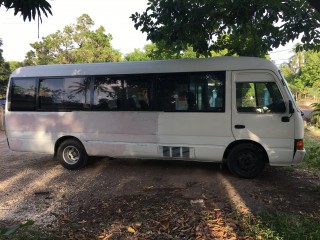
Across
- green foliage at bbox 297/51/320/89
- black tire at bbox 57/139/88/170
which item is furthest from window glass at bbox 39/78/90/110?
green foliage at bbox 297/51/320/89

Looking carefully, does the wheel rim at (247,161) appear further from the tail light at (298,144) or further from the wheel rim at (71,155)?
the wheel rim at (71,155)

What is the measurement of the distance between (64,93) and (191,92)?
304 cm

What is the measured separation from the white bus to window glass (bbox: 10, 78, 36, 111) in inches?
1.0

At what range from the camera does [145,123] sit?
23.8ft

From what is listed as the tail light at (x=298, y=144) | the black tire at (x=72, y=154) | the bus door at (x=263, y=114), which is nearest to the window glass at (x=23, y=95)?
the black tire at (x=72, y=154)

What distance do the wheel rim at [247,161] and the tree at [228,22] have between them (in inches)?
103

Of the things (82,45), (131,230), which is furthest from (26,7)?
(82,45)

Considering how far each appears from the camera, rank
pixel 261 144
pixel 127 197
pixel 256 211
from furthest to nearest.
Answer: pixel 261 144, pixel 127 197, pixel 256 211

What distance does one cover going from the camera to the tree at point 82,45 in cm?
3148

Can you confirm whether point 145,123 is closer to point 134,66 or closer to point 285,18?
point 134,66

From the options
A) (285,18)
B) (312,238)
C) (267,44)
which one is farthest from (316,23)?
(312,238)

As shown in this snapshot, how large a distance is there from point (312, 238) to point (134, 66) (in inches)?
195

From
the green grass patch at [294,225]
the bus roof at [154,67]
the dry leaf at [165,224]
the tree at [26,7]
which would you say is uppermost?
the bus roof at [154,67]

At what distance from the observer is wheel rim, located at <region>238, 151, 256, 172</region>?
6684mm
